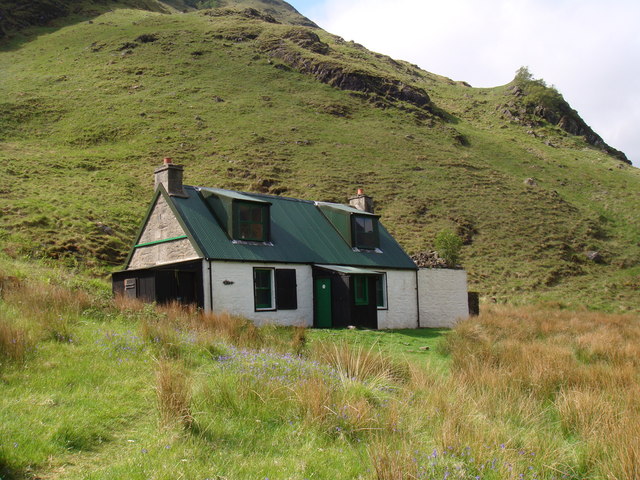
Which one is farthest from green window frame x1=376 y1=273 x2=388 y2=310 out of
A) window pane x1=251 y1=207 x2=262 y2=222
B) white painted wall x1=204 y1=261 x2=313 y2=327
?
window pane x1=251 y1=207 x2=262 y2=222

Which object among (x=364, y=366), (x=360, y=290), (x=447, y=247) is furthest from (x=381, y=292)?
(x=447, y=247)

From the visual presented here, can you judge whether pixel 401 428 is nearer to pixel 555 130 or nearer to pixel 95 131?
pixel 95 131

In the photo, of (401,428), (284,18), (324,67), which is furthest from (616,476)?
(284,18)

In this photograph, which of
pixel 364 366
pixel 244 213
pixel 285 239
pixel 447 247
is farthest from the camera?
pixel 447 247

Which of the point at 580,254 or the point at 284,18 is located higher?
the point at 284,18

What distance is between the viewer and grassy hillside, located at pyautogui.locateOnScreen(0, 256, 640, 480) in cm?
569

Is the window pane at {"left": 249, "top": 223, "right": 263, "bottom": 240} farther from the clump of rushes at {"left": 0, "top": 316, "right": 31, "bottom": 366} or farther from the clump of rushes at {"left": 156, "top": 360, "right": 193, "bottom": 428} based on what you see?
the clump of rushes at {"left": 156, "top": 360, "right": 193, "bottom": 428}

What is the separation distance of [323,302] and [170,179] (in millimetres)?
7321

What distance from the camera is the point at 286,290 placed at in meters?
20.9

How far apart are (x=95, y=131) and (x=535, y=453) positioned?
205 ft

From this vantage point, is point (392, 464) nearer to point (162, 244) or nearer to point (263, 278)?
point (263, 278)

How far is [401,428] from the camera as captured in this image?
22.2ft

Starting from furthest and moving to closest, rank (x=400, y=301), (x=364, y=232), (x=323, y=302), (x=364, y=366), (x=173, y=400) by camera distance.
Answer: (x=364, y=232)
(x=400, y=301)
(x=323, y=302)
(x=364, y=366)
(x=173, y=400)

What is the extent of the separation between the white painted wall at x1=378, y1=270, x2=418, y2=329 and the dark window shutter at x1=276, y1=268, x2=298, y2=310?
4405 mm
